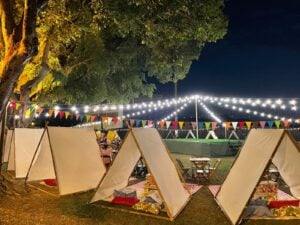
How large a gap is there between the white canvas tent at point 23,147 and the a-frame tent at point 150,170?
13.7 feet

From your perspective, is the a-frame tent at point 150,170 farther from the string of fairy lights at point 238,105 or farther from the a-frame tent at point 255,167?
the string of fairy lights at point 238,105

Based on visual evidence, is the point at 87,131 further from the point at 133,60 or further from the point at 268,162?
the point at 133,60

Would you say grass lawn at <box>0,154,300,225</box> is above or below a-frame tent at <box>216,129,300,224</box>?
below

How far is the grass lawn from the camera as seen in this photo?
586 centimetres

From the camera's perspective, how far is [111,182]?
302 inches

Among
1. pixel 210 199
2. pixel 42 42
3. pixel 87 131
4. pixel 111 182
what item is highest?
pixel 42 42

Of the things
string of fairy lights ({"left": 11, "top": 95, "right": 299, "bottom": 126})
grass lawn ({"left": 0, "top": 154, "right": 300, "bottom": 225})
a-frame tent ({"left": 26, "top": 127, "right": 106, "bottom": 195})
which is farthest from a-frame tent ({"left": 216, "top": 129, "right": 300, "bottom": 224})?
string of fairy lights ({"left": 11, "top": 95, "right": 299, "bottom": 126})

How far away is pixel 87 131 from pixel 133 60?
1197 cm

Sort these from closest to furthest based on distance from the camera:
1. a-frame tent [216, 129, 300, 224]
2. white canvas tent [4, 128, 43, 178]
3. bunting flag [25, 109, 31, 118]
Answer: a-frame tent [216, 129, 300, 224] → white canvas tent [4, 128, 43, 178] → bunting flag [25, 109, 31, 118]

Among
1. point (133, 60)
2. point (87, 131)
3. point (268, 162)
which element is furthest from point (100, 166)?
point (133, 60)

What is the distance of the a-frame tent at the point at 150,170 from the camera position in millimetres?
6384

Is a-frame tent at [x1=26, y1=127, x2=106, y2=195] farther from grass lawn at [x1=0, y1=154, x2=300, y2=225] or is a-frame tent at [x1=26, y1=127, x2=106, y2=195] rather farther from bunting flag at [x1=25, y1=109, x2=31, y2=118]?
bunting flag at [x1=25, y1=109, x2=31, y2=118]

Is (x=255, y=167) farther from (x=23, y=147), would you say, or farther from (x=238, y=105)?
(x=238, y=105)

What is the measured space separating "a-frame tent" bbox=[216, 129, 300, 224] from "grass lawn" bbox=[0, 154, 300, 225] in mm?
306
